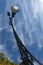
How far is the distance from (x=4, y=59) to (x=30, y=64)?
36.1 meters

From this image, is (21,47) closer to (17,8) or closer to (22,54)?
(22,54)

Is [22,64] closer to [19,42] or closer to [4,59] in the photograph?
[19,42]

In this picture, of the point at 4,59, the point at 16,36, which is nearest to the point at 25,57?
the point at 16,36

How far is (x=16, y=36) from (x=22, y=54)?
99cm

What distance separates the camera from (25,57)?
494 inches

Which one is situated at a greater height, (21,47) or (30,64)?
(21,47)

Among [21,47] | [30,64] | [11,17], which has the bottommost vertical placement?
[30,64]

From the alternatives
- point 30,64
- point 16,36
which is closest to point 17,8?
point 16,36

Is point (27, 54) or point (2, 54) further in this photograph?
point (2, 54)

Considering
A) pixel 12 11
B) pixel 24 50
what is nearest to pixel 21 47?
pixel 24 50

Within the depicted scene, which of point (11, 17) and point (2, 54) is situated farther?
point (2, 54)

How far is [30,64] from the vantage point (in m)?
12.6

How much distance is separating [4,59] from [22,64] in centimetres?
3630

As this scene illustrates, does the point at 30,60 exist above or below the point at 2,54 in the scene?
below
